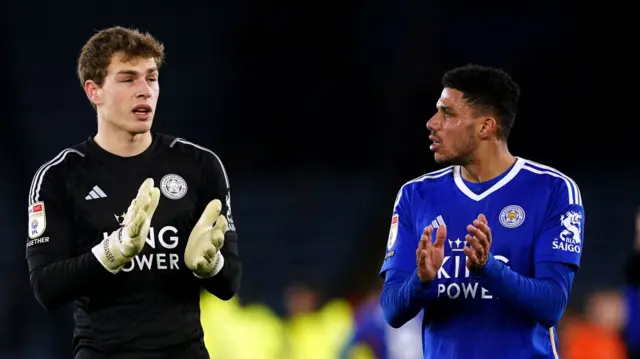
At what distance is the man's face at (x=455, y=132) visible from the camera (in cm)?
452

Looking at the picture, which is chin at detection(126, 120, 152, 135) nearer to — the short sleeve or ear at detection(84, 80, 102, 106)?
ear at detection(84, 80, 102, 106)

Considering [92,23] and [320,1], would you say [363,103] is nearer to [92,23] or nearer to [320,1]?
[320,1]

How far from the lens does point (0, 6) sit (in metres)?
17.1

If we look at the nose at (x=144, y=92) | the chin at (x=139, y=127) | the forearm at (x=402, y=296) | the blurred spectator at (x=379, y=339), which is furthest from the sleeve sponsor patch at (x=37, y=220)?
the blurred spectator at (x=379, y=339)

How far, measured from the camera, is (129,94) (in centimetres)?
435

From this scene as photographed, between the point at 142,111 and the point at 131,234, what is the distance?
0.60 metres

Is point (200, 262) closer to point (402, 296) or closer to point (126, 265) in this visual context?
point (126, 265)

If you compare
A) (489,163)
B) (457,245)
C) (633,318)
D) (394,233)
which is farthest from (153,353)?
(633,318)

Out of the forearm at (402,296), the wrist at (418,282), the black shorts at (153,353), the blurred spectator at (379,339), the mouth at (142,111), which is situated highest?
the mouth at (142,111)

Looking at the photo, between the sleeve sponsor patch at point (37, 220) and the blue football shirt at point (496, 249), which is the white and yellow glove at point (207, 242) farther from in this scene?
the blue football shirt at point (496, 249)

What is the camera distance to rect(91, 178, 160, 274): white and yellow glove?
13.0 ft

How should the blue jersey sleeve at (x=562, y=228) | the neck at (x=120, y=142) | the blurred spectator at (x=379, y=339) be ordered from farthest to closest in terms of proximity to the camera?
the blurred spectator at (x=379, y=339) → the neck at (x=120, y=142) → the blue jersey sleeve at (x=562, y=228)

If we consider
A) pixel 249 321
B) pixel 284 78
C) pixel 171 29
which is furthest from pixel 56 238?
pixel 171 29

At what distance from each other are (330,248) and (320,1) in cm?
345
